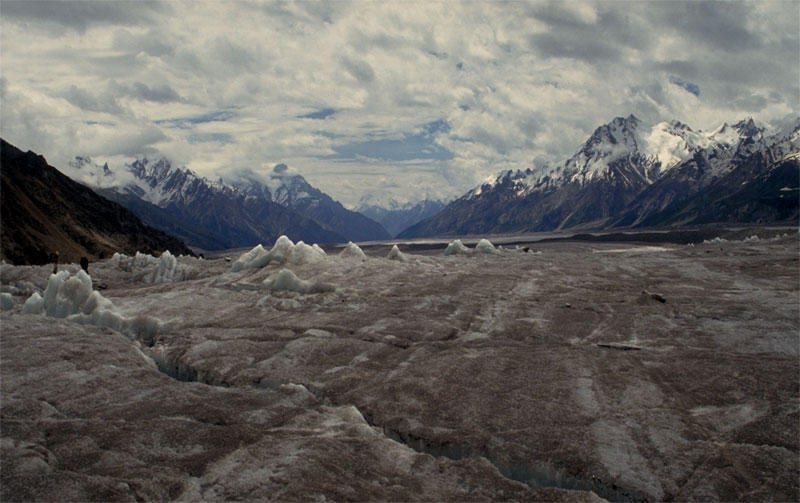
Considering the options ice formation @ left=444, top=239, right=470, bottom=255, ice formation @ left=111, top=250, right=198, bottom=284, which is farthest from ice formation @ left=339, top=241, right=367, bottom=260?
ice formation @ left=444, top=239, right=470, bottom=255

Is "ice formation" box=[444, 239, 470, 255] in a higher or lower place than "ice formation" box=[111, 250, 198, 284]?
higher

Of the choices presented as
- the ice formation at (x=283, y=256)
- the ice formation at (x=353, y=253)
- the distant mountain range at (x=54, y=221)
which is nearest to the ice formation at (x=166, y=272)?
the ice formation at (x=283, y=256)

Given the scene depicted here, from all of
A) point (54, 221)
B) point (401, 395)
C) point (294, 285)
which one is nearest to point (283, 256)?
point (294, 285)

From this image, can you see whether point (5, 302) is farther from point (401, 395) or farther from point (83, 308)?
point (401, 395)

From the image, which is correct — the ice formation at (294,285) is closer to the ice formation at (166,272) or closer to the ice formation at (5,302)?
the ice formation at (5,302)

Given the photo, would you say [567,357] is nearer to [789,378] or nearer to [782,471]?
[789,378]

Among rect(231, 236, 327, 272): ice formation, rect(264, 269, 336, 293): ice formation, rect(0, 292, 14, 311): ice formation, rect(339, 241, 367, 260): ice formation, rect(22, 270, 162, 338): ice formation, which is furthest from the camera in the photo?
rect(339, 241, 367, 260): ice formation

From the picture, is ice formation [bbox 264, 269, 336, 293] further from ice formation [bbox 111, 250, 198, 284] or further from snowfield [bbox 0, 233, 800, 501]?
ice formation [bbox 111, 250, 198, 284]
